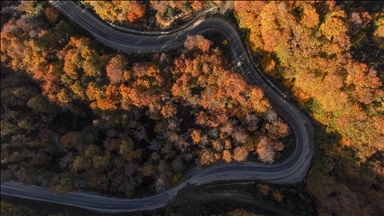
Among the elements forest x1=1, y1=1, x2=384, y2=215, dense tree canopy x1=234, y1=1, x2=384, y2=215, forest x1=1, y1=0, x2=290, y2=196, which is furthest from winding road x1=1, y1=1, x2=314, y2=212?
dense tree canopy x1=234, y1=1, x2=384, y2=215

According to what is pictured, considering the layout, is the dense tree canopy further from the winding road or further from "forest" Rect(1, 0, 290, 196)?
"forest" Rect(1, 0, 290, 196)

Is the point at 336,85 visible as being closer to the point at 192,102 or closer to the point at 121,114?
the point at 192,102

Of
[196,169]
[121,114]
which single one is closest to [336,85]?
[196,169]

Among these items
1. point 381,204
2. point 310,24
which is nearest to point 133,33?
point 310,24

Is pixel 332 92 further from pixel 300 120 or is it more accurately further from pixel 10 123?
pixel 10 123

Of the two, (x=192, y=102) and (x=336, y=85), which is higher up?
(x=336, y=85)

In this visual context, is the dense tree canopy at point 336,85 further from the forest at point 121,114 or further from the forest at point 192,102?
the forest at point 121,114

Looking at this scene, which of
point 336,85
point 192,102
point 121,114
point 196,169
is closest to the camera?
point 336,85
